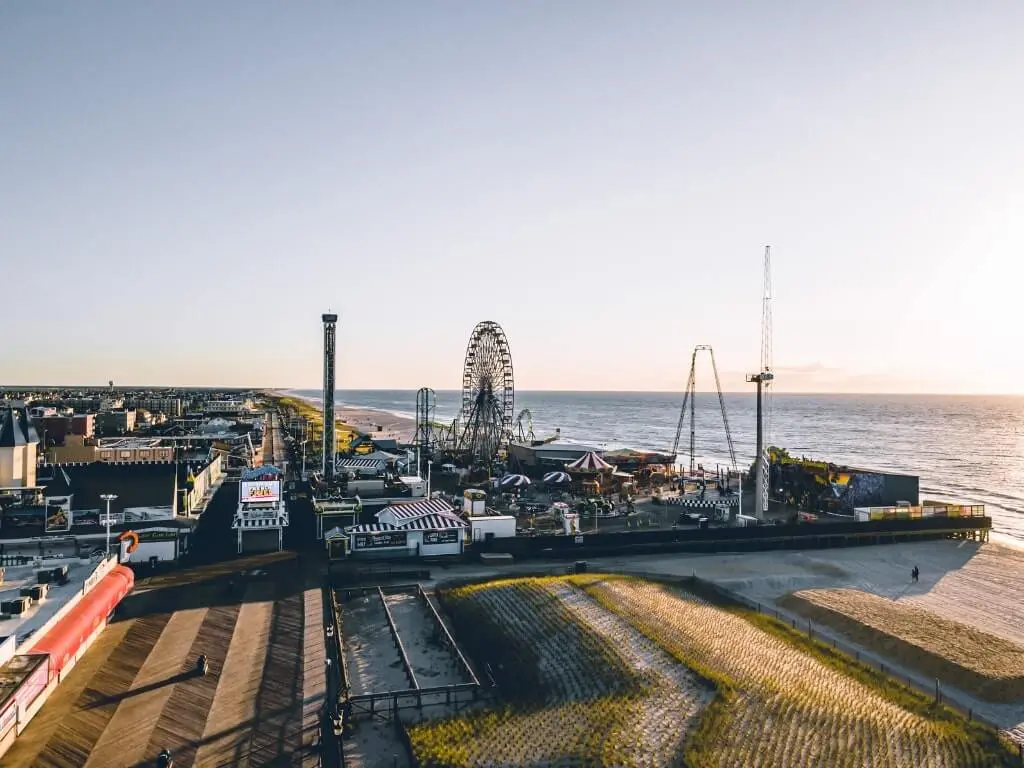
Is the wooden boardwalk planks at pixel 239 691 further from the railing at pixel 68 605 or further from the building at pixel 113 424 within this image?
the building at pixel 113 424

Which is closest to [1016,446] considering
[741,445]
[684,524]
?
[741,445]

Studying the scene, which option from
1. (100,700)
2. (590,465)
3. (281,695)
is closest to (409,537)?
(281,695)

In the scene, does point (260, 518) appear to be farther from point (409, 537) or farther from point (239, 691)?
point (239, 691)

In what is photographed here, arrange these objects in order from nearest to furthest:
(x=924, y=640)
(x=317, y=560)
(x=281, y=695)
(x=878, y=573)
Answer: (x=281, y=695), (x=924, y=640), (x=317, y=560), (x=878, y=573)

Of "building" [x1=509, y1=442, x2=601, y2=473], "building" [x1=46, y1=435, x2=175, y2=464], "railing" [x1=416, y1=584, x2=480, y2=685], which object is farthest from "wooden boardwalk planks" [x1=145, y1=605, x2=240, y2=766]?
"building" [x1=509, y1=442, x2=601, y2=473]

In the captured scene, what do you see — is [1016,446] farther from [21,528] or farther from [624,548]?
[21,528]

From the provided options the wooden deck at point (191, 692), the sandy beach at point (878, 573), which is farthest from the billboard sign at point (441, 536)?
the wooden deck at point (191, 692)

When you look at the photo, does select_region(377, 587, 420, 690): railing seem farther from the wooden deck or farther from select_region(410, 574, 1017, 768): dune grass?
the wooden deck
